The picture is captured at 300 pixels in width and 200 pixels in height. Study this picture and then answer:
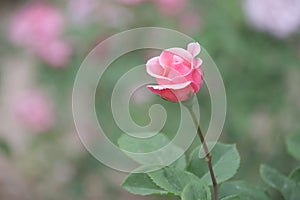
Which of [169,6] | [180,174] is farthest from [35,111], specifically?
[180,174]

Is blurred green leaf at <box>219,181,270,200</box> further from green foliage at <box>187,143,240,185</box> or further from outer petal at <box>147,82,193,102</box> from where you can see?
outer petal at <box>147,82,193,102</box>

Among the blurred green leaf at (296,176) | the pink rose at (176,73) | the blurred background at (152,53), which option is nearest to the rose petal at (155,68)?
the pink rose at (176,73)

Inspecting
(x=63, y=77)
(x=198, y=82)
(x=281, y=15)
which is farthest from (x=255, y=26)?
(x=198, y=82)

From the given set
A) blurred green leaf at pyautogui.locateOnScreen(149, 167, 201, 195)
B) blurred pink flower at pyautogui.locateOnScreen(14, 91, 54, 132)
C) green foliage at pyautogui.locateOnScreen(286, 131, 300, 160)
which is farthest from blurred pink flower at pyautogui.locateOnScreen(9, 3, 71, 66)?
blurred green leaf at pyautogui.locateOnScreen(149, 167, 201, 195)

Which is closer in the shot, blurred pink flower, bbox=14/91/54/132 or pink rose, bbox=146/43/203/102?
pink rose, bbox=146/43/203/102

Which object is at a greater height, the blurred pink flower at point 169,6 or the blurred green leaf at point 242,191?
the blurred green leaf at point 242,191

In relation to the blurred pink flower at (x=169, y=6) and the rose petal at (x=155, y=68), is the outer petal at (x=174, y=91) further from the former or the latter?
the blurred pink flower at (x=169, y=6)
